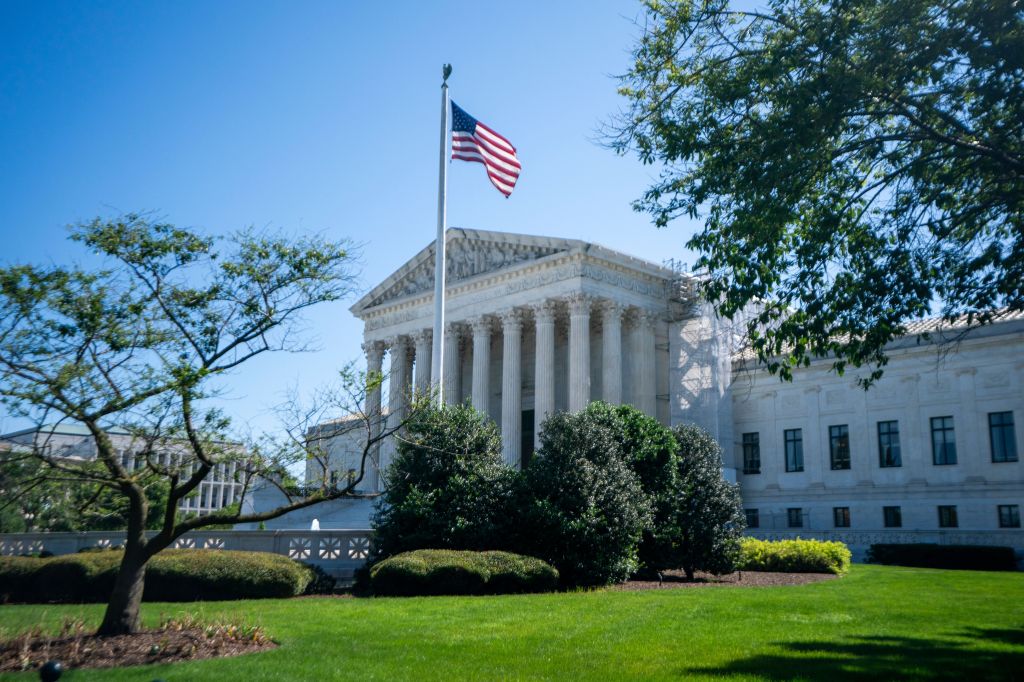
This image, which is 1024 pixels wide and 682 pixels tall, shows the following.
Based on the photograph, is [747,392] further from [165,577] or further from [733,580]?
[165,577]

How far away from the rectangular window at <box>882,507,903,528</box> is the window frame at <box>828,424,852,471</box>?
3415 mm

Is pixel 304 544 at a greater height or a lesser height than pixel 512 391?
lesser

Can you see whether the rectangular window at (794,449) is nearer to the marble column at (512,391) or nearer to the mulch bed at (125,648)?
the marble column at (512,391)

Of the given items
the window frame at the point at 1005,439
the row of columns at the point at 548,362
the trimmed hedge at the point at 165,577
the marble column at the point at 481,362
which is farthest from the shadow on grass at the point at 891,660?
the marble column at the point at 481,362

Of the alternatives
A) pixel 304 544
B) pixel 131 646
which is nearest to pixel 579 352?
pixel 304 544

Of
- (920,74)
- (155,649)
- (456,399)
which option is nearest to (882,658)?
(920,74)

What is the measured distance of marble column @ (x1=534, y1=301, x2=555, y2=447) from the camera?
51500mm

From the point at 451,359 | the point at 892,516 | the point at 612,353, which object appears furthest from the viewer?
the point at 451,359

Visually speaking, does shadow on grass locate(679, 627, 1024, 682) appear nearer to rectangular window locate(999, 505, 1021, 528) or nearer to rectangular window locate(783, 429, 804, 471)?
rectangular window locate(999, 505, 1021, 528)

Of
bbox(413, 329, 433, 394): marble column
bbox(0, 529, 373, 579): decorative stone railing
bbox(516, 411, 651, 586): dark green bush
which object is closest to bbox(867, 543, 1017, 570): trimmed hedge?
bbox(516, 411, 651, 586): dark green bush

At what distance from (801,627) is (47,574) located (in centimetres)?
1860

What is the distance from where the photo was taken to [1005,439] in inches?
1732

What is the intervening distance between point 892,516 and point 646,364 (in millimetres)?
16727

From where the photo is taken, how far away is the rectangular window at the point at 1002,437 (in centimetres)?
4372
